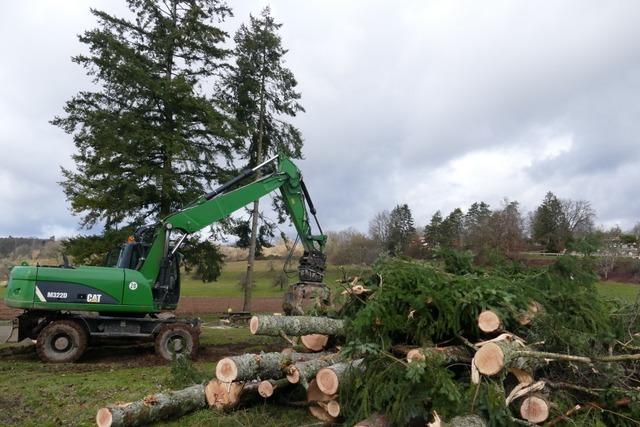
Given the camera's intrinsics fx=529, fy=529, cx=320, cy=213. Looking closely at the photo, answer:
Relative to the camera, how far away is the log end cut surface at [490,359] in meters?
4.64

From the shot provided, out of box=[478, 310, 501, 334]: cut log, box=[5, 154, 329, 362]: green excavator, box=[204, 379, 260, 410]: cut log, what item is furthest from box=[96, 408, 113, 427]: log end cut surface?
box=[5, 154, 329, 362]: green excavator

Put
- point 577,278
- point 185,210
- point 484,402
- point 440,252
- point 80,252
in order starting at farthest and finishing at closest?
point 80,252 → point 185,210 → point 440,252 → point 577,278 → point 484,402

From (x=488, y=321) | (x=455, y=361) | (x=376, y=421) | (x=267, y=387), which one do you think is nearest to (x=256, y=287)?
(x=267, y=387)

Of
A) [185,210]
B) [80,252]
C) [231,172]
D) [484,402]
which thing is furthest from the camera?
[231,172]

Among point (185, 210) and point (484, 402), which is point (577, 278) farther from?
point (185, 210)

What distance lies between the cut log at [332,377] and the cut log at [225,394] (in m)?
1.00

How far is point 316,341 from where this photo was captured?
7312 millimetres

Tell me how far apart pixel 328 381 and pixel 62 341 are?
6706mm

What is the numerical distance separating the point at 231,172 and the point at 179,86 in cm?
356

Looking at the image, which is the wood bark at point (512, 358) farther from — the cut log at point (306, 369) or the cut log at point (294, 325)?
the cut log at point (294, 325)

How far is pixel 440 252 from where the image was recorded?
707 cm

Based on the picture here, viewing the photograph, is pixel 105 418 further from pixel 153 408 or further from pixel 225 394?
pixel 225 394

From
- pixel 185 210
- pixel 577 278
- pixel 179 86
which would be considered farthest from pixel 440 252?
pixel 179 86

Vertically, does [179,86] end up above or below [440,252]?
above
